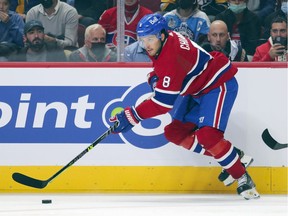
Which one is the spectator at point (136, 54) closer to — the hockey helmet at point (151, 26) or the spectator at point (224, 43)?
the spectator at point (224, 43)

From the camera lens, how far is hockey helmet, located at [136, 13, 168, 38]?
620cm

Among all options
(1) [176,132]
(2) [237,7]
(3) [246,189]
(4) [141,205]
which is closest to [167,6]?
(2) [237,7]

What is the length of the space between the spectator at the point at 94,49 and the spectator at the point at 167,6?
1.48ft

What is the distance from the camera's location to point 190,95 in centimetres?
663

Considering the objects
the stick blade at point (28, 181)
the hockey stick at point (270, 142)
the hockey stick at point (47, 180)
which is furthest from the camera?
the hockey stick at point (270, 142)

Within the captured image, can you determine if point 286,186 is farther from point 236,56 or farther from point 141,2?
point 141,2

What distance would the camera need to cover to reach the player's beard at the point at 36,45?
22.4 feet

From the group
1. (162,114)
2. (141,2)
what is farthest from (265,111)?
(141,2)

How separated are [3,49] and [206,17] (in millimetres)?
1480

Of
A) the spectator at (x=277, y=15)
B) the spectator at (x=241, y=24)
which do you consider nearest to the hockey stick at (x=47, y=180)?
the spectator at (x=241, y=24)

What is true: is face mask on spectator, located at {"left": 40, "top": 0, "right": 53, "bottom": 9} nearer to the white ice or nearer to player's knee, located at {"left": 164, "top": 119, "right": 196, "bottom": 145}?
player's knee, located at {"left": 164, "top": 119, "right": 196, "bottom": 145}

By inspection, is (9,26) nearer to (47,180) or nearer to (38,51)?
(38,51)

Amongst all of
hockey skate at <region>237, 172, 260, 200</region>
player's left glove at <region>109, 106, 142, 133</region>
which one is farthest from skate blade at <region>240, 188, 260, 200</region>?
player's left glove at <region>109, 106, 142, 133</region>

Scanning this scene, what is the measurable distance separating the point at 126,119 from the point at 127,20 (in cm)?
95
